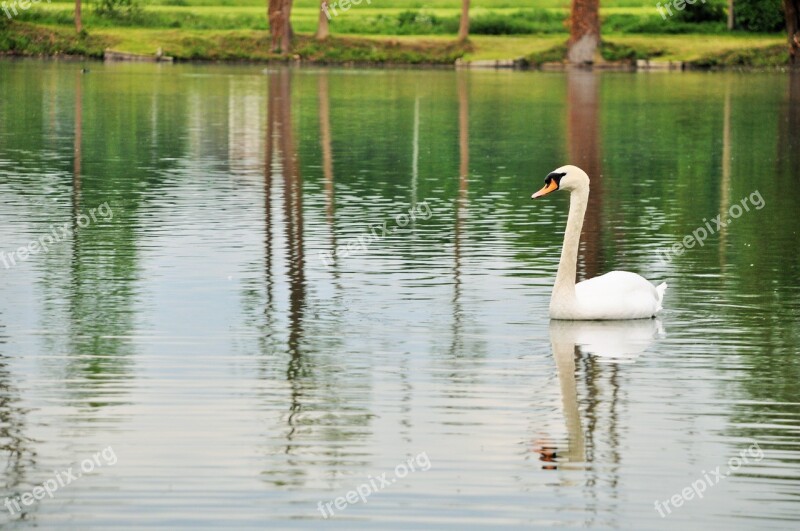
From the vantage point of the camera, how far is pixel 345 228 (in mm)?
19531

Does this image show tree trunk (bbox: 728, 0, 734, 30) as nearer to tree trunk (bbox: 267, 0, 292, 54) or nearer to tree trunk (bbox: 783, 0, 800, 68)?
tree trunk (bbox: 783, 0, 800, 68)

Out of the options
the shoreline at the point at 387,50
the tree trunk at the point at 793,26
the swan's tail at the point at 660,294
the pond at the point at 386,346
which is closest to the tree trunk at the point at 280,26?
the shoreline at the point at 387,50

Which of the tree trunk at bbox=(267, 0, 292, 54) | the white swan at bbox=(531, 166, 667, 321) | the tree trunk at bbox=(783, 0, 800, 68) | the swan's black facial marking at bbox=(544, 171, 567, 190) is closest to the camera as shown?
the white swan at bbox=(531, 166, 667, 321)

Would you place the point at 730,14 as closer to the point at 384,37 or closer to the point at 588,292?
the point at 384,37

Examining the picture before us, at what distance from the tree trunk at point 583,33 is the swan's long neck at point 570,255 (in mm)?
62258

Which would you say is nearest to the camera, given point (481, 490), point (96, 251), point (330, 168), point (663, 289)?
point (481, 490)

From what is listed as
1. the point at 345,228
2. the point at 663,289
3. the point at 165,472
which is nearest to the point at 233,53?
the point at 345,228

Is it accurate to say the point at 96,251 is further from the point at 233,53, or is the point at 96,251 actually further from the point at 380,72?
the point at 233,53

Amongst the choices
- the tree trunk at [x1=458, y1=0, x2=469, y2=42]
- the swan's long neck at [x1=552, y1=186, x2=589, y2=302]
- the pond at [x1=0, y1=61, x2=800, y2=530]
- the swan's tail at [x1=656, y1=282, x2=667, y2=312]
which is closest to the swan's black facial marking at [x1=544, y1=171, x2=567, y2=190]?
the swan's long neck at [x1=552, y1=186, x2=589, y2=302]

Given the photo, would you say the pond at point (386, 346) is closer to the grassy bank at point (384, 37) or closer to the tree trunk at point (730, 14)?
→ the grassy bank at point (384, 37)

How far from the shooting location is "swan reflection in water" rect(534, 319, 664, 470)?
9930mm

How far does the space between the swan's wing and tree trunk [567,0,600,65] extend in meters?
62.5

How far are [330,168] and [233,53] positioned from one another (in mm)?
50926

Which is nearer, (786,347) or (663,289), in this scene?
(786,347)
